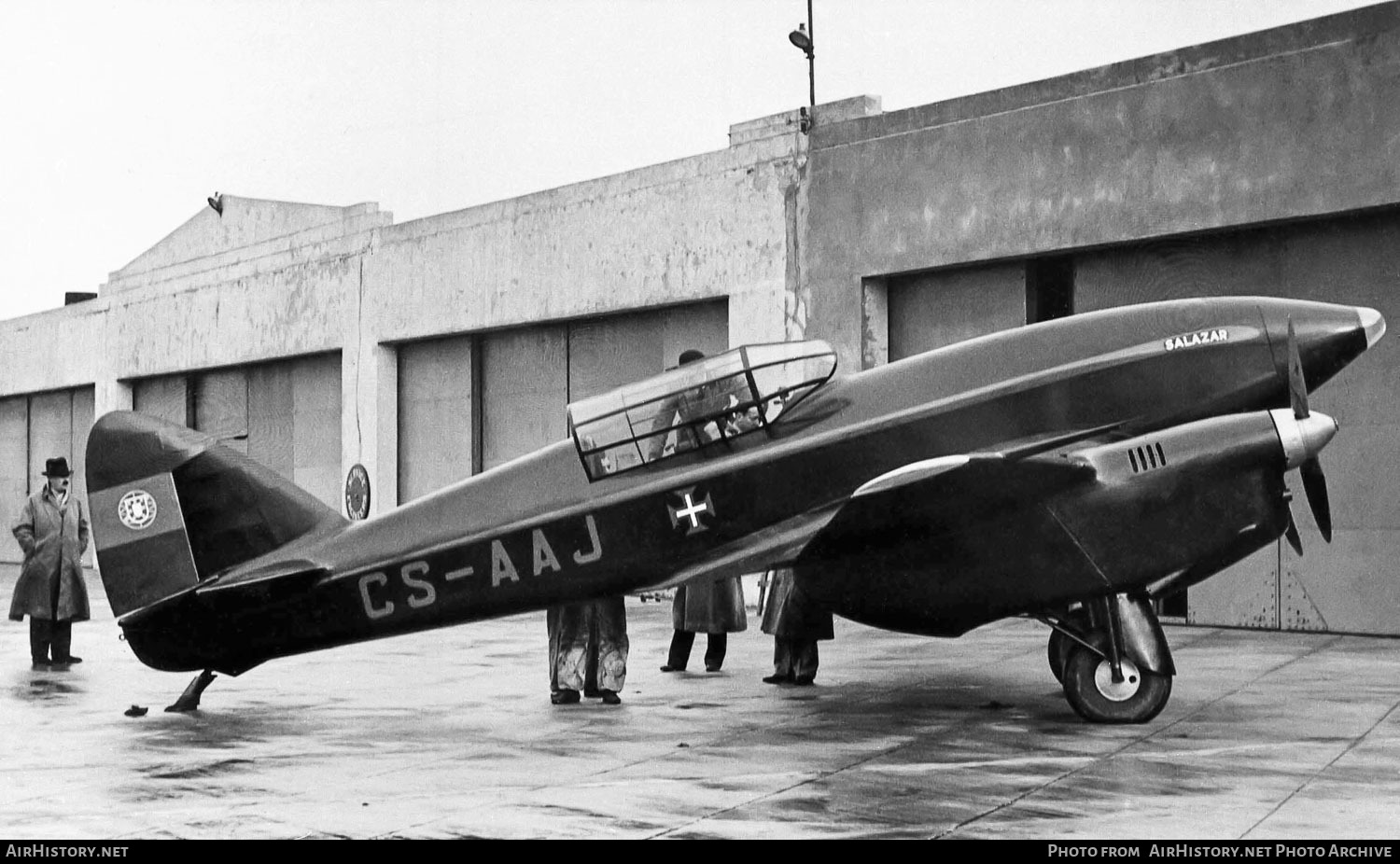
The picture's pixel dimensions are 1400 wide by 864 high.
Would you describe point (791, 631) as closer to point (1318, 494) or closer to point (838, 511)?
point (838, 511)

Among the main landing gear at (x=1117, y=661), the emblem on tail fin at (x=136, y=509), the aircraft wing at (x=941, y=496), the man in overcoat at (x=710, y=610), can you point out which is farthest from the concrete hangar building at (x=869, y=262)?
the emblem on tail fin at (x=136, y=509)

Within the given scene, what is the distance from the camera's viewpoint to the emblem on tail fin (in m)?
10.2

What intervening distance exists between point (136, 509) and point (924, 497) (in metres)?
5.35

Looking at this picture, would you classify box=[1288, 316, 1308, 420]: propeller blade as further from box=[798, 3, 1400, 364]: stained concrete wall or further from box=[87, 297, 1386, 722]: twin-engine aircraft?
box=[798, 3, 1400, 364]: stained concrete wall

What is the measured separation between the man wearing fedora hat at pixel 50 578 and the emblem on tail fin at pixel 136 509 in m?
4.61

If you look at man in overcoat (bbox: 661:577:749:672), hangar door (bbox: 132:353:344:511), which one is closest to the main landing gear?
man in overcoat (bbox: 661:577:749:672)

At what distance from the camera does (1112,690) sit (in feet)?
31.0

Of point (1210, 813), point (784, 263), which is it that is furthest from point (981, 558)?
point (784, 263)

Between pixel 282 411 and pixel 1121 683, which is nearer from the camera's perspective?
pixel 1121 683

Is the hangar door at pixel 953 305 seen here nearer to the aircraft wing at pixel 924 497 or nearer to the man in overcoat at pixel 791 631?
the man in overcoat at pixel 791 631

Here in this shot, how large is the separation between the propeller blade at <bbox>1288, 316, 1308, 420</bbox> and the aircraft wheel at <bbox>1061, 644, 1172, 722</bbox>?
1828mm

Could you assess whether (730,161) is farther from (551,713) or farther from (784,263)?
(551,713)

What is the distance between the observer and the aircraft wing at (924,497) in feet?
28.5

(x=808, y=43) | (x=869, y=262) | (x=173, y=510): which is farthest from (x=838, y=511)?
(x=808, y=43)
